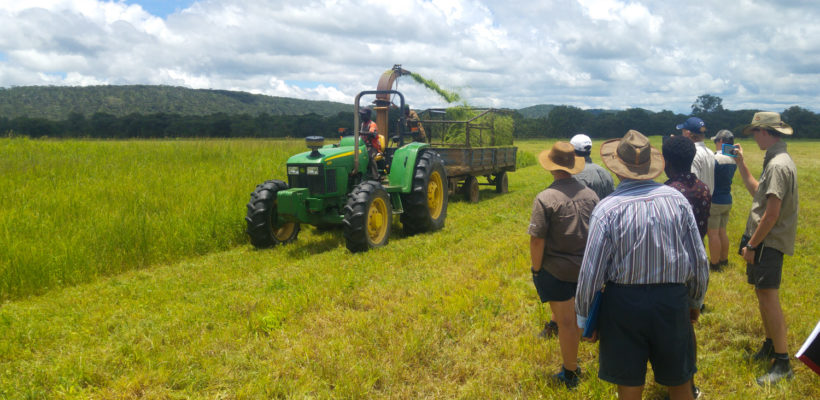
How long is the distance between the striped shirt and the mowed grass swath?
234 inches

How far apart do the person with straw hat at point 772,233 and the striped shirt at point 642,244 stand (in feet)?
4.41

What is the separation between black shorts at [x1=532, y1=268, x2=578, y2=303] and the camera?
11.2ft

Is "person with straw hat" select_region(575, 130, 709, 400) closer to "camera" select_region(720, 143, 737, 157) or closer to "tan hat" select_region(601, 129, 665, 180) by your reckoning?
"tan hat" select_region(601, 129, 665, 180)

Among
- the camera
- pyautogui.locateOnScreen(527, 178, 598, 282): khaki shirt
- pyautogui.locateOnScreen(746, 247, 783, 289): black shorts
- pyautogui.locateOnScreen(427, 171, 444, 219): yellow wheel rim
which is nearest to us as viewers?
pyautogui.locateOnScreen(527, 178, 598, 282): khaki shirt

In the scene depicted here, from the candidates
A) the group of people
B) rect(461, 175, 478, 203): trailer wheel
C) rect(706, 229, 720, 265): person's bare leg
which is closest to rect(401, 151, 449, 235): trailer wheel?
rect(461, 175, 478, 203): trailer wheel

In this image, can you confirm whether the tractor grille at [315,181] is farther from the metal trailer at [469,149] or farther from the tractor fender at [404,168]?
the metal trailer at [469,149]

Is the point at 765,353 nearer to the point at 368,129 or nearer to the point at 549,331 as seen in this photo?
the point at 549,331

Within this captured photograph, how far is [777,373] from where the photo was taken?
136 inches

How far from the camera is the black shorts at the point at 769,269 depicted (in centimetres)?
352

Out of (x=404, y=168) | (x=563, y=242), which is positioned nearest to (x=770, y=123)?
(x=563, y=242)

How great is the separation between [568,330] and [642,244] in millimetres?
1180

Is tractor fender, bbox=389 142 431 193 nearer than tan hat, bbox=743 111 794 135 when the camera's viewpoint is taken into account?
No

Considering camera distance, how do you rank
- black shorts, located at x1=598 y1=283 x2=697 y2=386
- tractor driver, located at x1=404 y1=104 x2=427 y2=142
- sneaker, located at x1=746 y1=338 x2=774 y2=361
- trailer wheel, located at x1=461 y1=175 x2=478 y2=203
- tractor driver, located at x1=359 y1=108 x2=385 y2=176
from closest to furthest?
black shorts, located at x1=598 y1=283 x2=697 y2=386
sneaker, located at x1=746 y1=338 x2=774 y2=361
tractor driver, located at x1=359 y1=108 x2=385 y2=176
tractor driver, located at x1=404 y1=104 x2=427 y2=142
trailer wheel, located at x1=461 y1=175 x2=478 y2=203

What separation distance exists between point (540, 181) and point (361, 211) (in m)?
12.3
